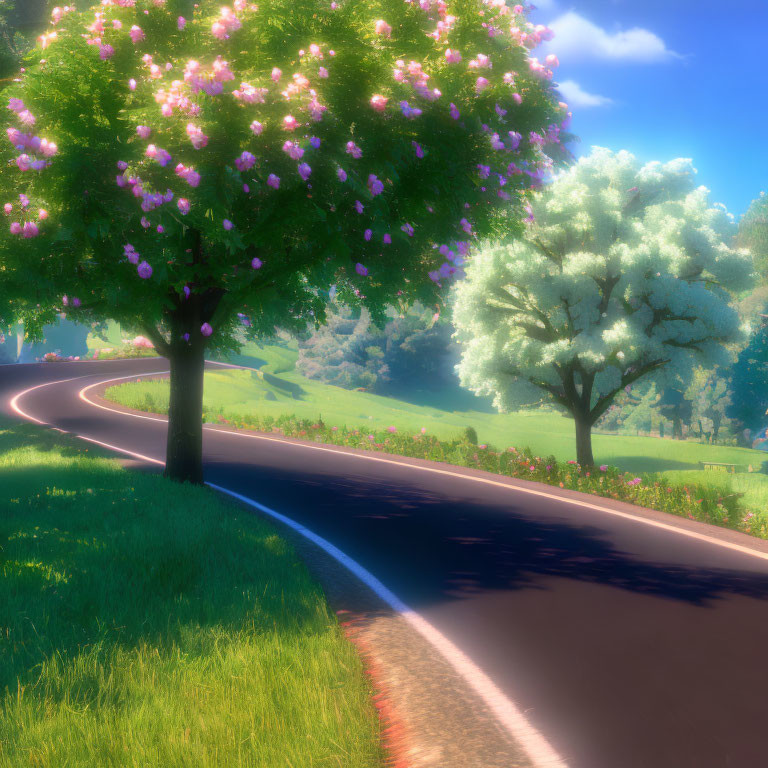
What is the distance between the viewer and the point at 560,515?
12.2 meters

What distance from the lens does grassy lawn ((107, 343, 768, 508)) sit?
1249 inches

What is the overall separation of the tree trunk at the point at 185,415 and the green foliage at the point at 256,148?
2430mm

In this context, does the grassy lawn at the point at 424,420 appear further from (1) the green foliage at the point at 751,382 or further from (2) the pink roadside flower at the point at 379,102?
(2) the pink roadside flower at the point at 379,102

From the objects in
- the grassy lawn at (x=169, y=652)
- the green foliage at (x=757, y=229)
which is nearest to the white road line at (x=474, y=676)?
the grassy lawn at (x=169, y=652)

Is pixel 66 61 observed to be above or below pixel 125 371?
above

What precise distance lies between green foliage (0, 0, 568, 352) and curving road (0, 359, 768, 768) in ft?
13.5

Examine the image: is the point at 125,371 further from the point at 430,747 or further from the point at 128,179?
the point at 430,747

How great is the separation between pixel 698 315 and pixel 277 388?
30438mm

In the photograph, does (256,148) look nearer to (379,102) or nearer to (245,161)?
(245,161)

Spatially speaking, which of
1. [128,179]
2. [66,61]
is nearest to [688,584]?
[128,179]

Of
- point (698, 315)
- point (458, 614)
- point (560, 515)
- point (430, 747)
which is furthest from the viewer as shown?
point (698, 315)

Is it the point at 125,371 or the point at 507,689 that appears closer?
the point at 507,689

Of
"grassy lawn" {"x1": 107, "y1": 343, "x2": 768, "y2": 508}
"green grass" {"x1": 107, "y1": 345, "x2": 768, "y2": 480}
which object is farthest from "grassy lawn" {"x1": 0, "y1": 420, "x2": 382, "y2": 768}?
"green grass" {"x1": 107, "y1": 345, "x2": 768, "y2": 480}

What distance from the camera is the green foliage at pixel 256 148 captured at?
8.45 metres
